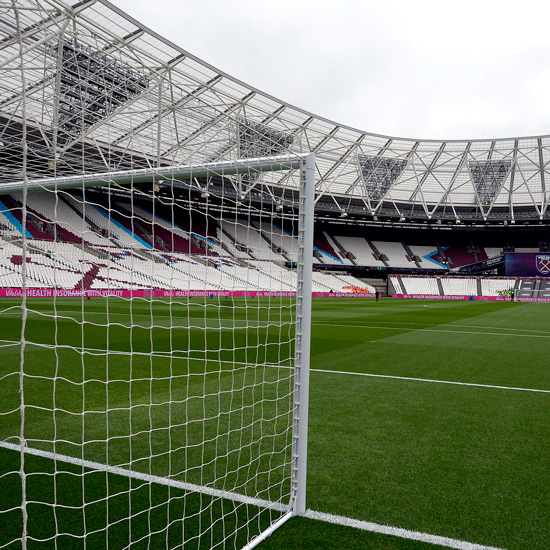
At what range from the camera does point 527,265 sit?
50.7m

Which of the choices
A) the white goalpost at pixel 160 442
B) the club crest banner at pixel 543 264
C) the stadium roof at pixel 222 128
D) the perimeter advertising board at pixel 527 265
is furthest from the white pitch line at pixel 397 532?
the club crest banner at pixel 543 264

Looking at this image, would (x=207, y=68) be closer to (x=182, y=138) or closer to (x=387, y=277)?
(x=182, y=138)

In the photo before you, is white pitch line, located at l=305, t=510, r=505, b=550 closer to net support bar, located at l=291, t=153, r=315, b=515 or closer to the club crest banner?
net support bar, located at l=291, t=153, r=315, b=515

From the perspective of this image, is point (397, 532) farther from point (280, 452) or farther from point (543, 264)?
point (543, 264)

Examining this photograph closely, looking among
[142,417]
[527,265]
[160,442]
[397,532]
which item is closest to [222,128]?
[142,417]

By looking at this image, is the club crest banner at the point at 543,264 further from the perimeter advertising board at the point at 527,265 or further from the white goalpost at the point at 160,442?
the white goalpost at the point at 160,442

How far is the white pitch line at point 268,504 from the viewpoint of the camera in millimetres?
2600

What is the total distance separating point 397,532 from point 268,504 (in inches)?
33.0

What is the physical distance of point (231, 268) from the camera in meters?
37.1

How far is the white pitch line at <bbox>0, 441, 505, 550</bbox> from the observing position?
2600 mm

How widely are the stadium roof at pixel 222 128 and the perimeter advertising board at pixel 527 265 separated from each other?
424cm

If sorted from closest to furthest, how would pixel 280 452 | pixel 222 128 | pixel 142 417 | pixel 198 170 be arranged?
pixel 198 170
pixel 280 452
pixel 142 417
pixel 222 128

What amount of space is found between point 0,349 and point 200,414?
5.89 m

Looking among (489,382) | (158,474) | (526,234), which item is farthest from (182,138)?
(526,234)
